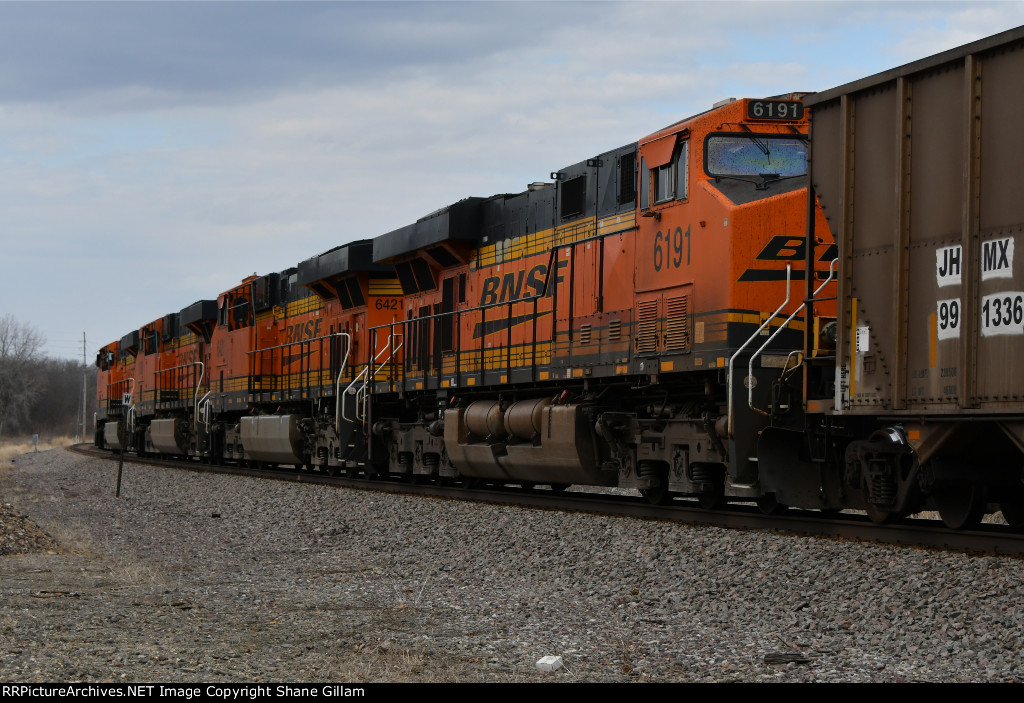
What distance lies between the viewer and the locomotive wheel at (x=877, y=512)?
9.43m

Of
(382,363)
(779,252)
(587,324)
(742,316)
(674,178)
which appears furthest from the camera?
(382,363)

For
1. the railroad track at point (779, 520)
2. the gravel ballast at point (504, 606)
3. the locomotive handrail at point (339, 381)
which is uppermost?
the locomotive handrail at point (339, 381)

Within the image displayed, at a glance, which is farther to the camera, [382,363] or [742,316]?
[382,363]

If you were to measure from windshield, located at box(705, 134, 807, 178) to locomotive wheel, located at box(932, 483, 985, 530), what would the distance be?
3622 mm

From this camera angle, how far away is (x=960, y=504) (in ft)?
30.3

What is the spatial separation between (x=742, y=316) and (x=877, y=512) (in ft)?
7.48

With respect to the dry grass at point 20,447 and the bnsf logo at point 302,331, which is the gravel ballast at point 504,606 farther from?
the dry grass at point 20,447

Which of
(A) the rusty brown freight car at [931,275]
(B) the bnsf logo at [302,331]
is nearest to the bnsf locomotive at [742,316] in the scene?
(A) the rusty brown freight car at [931,275]

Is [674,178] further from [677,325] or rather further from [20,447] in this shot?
→ [20,447]

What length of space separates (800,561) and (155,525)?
8.75m

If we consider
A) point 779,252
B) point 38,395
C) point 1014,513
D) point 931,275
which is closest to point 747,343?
point 779,252

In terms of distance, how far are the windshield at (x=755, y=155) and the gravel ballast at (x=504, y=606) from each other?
143 inches
